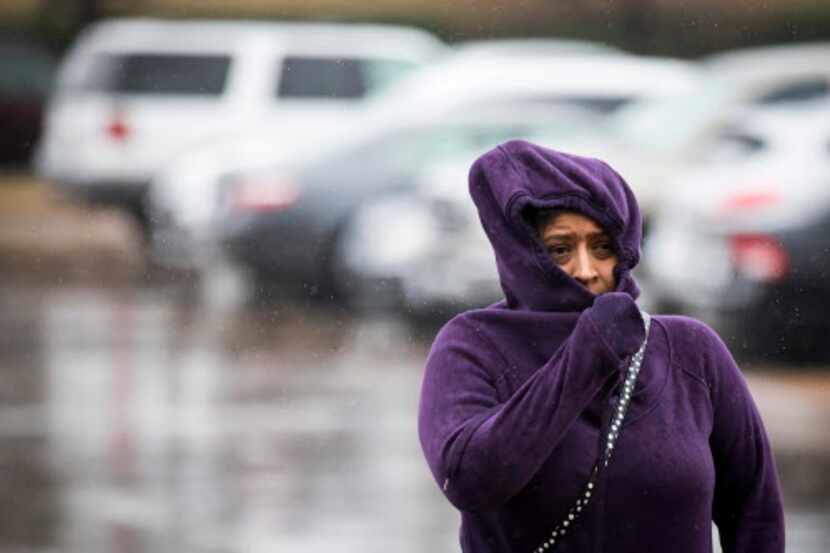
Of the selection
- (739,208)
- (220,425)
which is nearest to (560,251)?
(739,208)

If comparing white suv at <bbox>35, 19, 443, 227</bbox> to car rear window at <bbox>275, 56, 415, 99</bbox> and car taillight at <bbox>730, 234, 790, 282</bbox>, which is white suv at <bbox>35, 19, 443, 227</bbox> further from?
car taillight at <bbox>730, 234, 790, 282</bbox>

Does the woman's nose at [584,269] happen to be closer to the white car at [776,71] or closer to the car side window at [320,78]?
the white car at [776,71]

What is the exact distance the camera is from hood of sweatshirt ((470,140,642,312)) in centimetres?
237

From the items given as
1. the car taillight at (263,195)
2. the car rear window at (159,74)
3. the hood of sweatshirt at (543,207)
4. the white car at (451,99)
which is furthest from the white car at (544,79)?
the hood of sweatshirt at (543,207)

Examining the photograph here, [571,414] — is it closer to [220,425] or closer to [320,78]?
[220,425]

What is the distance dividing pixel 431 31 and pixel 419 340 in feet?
3.70

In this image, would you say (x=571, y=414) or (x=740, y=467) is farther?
(x=740, y=467)

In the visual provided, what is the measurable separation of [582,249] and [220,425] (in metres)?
5.60

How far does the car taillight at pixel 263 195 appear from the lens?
804 centimetres

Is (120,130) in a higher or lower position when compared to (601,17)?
lower

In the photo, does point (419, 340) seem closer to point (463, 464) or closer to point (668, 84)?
point (668, 84)

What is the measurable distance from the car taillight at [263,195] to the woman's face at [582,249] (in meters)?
5.57

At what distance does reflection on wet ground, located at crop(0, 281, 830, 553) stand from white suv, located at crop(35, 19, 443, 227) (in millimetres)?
686

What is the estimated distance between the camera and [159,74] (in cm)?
921
